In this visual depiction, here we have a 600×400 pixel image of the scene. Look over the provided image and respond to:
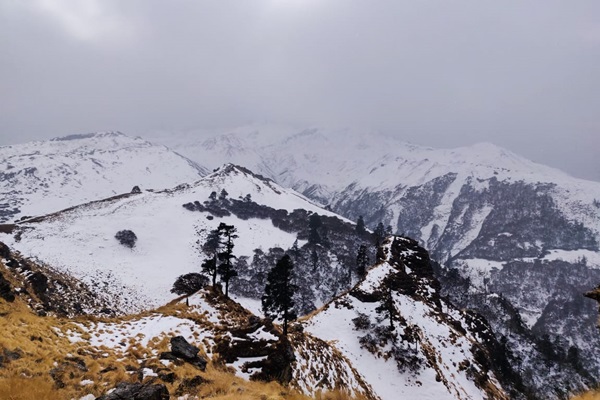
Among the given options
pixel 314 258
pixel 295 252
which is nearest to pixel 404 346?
pixel 314 258

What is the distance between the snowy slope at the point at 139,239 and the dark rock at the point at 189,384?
67.2 m

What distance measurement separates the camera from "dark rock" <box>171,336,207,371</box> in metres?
18.2

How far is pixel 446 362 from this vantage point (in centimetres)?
4741

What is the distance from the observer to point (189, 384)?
1448 centimetres

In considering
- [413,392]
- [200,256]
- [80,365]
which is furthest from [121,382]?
[200,256]

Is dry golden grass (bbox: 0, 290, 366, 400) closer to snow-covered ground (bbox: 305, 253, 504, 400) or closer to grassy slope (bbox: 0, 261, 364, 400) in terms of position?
grassy slope (bbox: 0, 261, 364, 400)

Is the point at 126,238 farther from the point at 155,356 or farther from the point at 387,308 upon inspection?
the point at 155,356

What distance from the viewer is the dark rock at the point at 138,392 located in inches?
475

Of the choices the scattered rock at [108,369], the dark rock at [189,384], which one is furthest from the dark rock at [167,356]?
the dark rock at [189,384]

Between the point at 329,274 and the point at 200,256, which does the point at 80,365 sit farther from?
the point at 329,274

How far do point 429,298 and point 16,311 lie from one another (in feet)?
190

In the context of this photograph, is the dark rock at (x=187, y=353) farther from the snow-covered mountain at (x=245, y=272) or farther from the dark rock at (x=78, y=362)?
the dark rock at (x=78, y=362)

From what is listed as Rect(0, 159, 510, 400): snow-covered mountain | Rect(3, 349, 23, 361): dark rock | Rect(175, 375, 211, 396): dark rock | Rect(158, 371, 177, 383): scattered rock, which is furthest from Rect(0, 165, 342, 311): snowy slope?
Rect(175, 375, 211, 396): dark rock

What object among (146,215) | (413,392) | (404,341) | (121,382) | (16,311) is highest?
(146,215)
